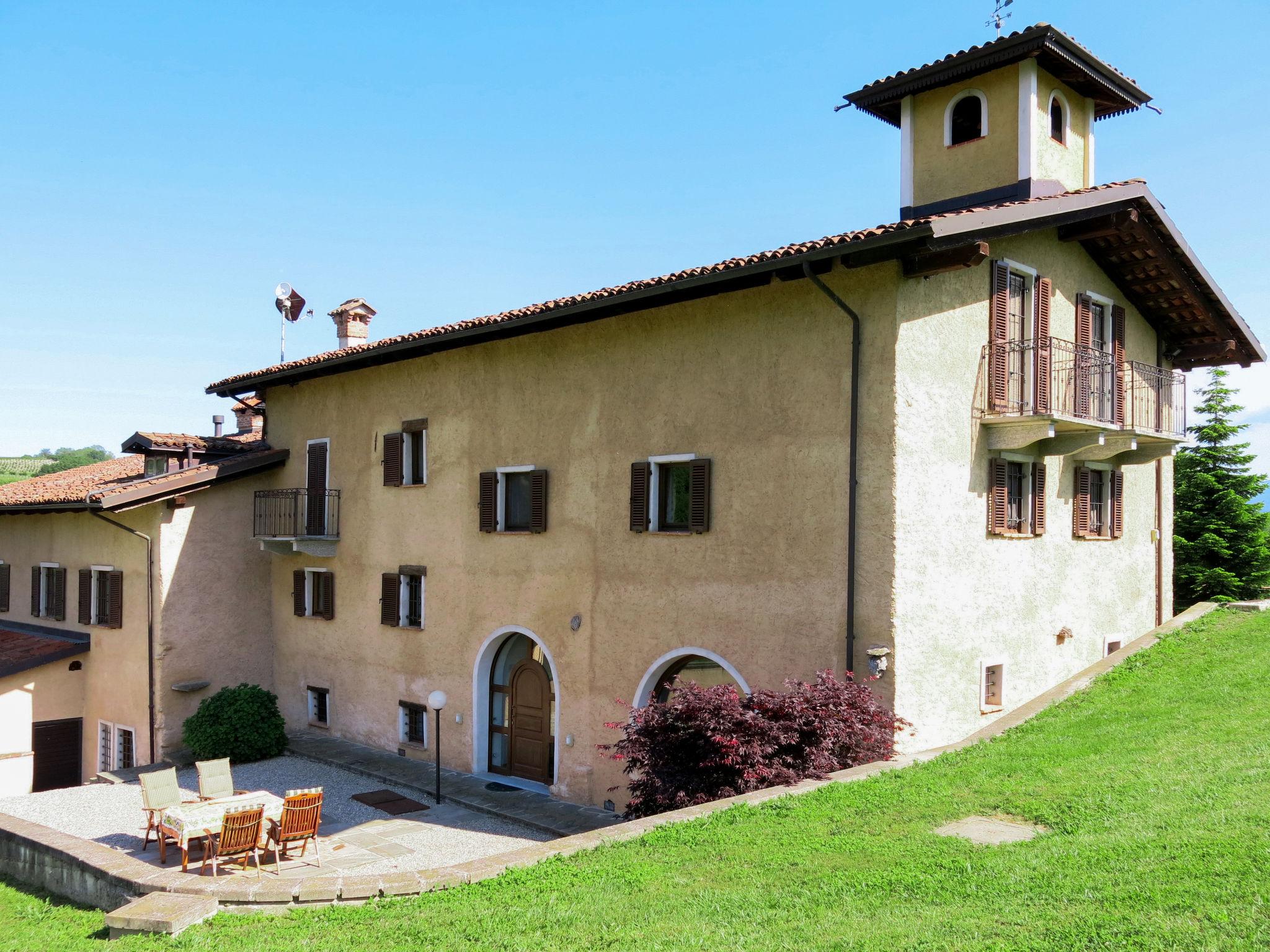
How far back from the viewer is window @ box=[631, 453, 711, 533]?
45.7 ft

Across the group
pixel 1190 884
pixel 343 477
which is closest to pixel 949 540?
pixel 1190 884

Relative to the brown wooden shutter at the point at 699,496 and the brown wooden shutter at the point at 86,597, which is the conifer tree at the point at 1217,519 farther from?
the brown wooden shutter at the point at 86,597

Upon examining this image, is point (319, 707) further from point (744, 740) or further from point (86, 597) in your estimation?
point (744, 740)

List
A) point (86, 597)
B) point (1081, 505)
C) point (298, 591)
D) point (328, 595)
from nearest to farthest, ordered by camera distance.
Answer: point (1081, 505) → point (328, 595) → point (298, 591) → point (86, 597)

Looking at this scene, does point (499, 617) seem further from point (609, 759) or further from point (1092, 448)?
point (1092, 448)

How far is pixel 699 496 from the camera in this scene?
13.8 m

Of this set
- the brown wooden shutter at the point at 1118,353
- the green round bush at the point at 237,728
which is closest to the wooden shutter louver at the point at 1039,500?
the brown wooden shutter at the point at 1118,353

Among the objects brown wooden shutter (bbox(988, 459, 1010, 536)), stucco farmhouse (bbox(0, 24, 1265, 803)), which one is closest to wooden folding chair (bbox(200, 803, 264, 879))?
stucco farmhouse (bbox(0, 24, 1265, 803))

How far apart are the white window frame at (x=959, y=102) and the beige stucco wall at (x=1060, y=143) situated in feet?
2.47

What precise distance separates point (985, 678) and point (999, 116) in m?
8.30

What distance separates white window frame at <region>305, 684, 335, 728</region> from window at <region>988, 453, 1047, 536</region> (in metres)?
13.7

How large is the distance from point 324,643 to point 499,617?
18.4ft

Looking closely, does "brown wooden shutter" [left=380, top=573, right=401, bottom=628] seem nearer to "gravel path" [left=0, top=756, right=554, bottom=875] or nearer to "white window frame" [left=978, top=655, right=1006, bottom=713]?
"gravel path" [left=0, top=756, right=554, bottom=875]

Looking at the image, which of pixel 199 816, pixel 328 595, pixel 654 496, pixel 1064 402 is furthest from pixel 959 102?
pixel 328 595
